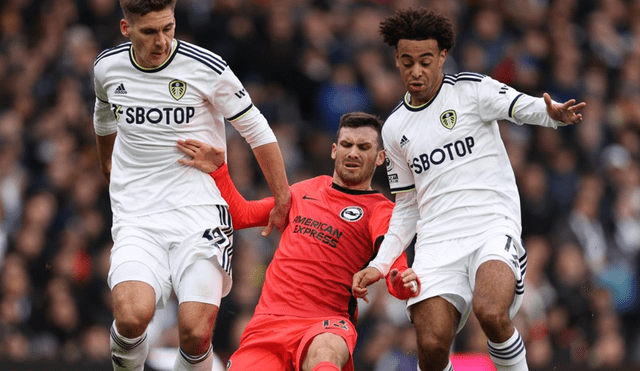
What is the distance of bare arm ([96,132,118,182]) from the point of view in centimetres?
735

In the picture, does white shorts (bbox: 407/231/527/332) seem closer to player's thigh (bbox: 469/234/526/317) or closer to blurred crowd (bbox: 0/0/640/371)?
player's thigh (bbox: 469/234/526/317)

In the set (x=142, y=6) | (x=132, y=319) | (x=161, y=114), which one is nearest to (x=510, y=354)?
(x=132, y=319)

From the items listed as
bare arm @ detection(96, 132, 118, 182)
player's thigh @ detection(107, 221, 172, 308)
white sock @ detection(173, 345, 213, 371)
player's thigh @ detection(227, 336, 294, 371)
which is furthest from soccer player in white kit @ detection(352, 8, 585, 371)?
bare arm @ detection(96, 132, 118, 182)

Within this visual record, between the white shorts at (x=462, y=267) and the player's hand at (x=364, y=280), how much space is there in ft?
0.89

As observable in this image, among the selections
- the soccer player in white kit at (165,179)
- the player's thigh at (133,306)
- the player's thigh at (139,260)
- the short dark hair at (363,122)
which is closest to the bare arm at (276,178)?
the soccer player in white kit at (165,179)

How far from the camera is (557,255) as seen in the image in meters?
11.4

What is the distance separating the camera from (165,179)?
6.70 m

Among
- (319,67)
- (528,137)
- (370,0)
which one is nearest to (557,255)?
(528,137)

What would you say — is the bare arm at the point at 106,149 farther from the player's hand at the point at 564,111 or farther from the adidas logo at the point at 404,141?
the player's hand at the point at 564,111

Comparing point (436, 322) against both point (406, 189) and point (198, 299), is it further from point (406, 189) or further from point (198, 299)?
point (198, 299)

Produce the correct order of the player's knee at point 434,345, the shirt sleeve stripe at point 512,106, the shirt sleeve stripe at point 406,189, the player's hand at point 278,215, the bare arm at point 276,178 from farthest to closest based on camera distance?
the player's hand at point 278,215, the bare arm at point 276,178, the shirt sleeve stripe at point 406,189, the shirt sleeve stripe at point 512,106, the player's knee at point 434,345

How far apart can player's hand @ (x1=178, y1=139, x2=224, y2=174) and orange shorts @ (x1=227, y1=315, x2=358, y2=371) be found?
112cm

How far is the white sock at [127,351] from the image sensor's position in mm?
6430

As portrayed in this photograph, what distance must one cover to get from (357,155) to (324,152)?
4.39 metres
